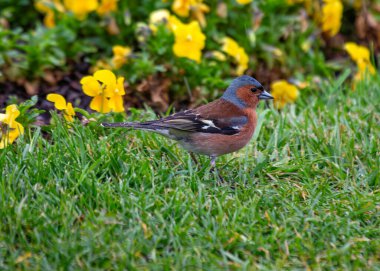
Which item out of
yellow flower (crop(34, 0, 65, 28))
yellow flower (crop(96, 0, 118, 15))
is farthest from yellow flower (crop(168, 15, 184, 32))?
yellow flower (crop(34, 0, 65, 28))

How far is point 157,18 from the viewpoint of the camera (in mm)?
7496

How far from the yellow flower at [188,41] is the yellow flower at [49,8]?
160cm

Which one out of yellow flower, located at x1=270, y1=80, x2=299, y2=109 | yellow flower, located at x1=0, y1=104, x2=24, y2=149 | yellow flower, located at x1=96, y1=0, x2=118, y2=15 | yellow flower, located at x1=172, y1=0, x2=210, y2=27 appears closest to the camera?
yellow flower, located at x1=0, y1=104, x2=24, y2=149

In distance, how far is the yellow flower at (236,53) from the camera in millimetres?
7570

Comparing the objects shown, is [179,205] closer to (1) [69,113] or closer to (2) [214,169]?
(2) [214,169]

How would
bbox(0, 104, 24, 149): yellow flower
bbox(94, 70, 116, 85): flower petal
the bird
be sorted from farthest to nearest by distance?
bbox(94, 70, 116, 85): flower petal, the bird, bbox(0, 104, 24, 149): yellow flower

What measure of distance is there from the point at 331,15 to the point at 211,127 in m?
3.20

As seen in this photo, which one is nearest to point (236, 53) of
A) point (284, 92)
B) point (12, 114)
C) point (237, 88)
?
point (284, 92)

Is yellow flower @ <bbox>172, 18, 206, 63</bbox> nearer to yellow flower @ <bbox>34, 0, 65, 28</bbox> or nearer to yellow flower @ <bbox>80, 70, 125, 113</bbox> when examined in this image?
yellow flower @ <bbox>80, 70, 125, 113</bbox>

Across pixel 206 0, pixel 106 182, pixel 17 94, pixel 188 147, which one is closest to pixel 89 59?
pixel 17 94

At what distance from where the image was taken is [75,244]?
13.8 ft

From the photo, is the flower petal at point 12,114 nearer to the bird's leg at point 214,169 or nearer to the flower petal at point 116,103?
the flower petal at point 116,103

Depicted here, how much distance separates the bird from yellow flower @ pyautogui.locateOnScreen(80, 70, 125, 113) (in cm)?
39

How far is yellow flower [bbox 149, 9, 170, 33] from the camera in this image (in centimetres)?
743
